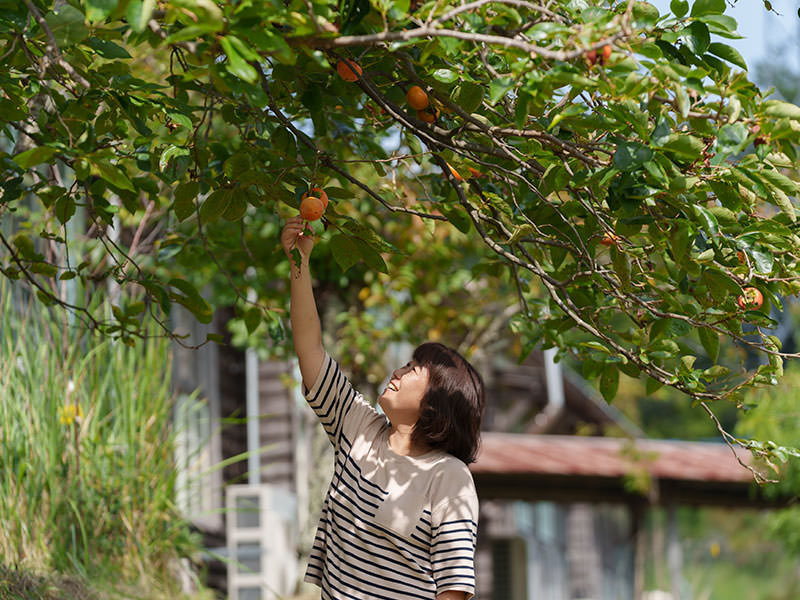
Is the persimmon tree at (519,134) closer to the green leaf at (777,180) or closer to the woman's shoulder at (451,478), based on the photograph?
the green leaf at (777,180)

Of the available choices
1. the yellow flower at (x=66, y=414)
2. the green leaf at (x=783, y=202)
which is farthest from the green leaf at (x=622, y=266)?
the yellow flower at (x=66, y=414)

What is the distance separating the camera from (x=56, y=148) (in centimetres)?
155

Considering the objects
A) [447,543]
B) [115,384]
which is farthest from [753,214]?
[115,384]

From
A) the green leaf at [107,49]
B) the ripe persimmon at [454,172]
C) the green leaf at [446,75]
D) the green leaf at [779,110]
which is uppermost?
the green leaf at [107,49]

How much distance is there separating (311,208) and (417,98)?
12.1 inches

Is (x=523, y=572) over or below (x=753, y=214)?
below

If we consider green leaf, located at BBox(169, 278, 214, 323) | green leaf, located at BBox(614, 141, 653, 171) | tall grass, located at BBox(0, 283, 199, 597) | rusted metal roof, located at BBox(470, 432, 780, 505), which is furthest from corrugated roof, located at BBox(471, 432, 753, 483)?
green leaf, located at BBox(614, 141, 653, 171)

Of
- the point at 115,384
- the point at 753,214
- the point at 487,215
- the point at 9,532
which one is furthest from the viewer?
the point at 115,384

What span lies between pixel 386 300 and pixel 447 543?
13.1 feet

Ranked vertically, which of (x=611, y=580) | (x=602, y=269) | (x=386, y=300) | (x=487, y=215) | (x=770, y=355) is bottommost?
(x=611, y=580)

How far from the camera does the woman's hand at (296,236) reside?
2127 mm

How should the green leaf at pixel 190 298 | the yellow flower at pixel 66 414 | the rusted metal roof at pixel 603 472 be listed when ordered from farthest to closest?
the rusted metal roof at pixel 603 472 < the yellow flower at pixel 66 414 < the green leaf at pixel 190 298

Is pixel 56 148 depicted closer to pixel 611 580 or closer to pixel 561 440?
pixel 561 440

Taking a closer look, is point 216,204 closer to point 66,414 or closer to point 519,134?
point 519,134
